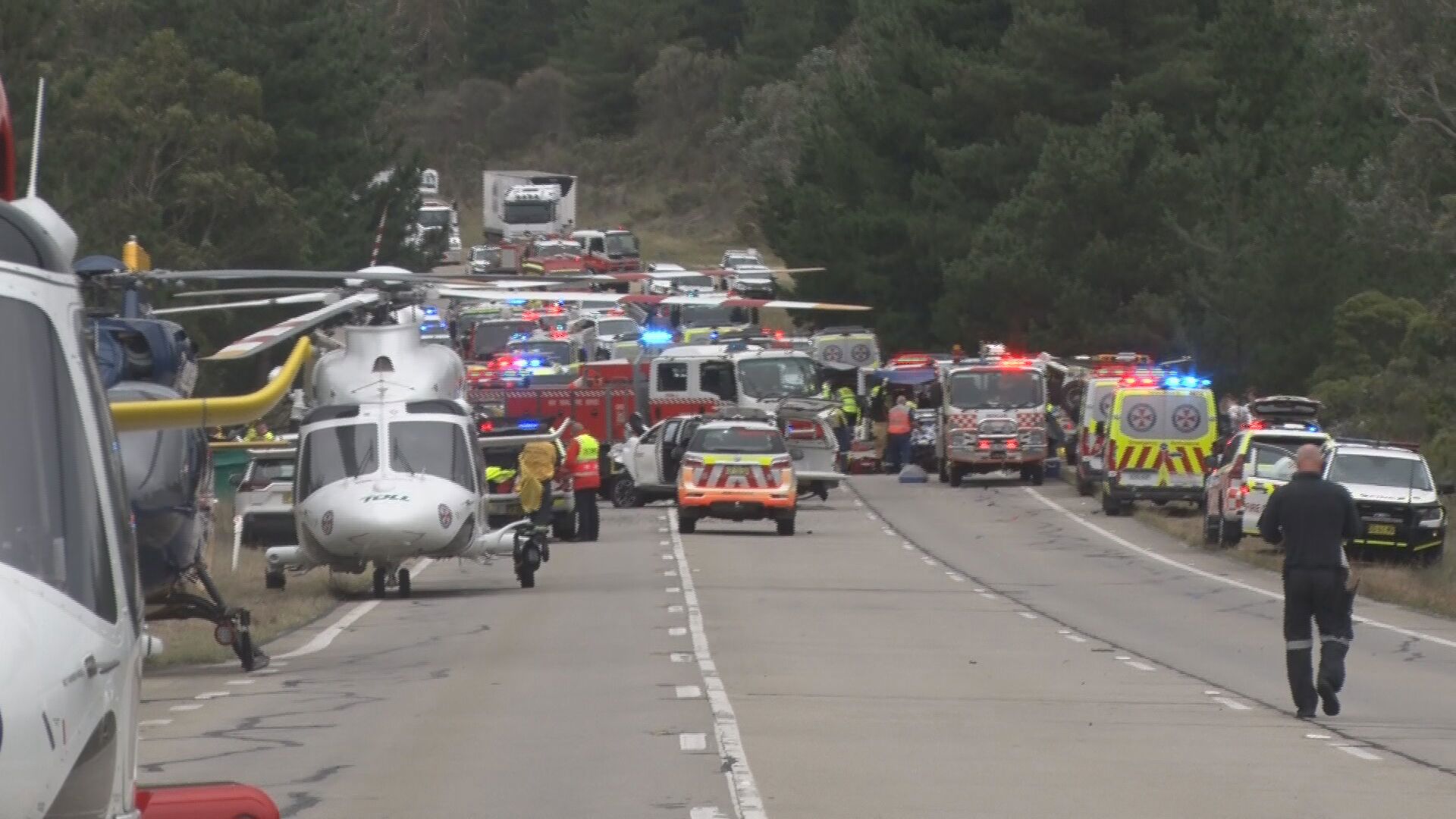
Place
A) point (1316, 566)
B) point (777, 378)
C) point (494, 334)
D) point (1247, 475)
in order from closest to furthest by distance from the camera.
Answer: point (1316, 566) → point (1247, 475) → point (777, 378) → point (494, 334)

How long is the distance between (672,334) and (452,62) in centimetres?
8410

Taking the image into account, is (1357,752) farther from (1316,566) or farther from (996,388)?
(996,388)

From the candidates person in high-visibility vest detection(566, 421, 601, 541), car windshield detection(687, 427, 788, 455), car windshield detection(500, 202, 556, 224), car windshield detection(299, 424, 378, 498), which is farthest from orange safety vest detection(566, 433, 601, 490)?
car windshield detection(500, 202, 556, 224)

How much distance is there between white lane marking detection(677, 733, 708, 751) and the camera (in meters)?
13.2

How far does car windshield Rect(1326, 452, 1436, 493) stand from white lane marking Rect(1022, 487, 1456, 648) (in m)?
2.31

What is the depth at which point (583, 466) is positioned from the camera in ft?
114

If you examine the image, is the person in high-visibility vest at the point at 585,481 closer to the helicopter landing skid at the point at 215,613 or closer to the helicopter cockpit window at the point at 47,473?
the helicopter landing skid at the point at 215,613

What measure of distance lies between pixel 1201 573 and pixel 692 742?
1959 centimetres

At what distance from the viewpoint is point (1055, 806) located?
11281 millimetres

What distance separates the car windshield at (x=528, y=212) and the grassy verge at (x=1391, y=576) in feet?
207

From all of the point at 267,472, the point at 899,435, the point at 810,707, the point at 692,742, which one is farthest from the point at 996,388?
the point at 692,742

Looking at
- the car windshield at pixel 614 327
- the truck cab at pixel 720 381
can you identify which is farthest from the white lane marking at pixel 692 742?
the car windshield at pixel 614 327

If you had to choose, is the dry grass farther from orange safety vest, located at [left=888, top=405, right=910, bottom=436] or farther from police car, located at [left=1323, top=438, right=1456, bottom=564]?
orange safety vest, located at [left=888, top=405, right=910, bottom=436]

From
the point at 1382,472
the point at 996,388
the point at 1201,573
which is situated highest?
the point at 996,388
